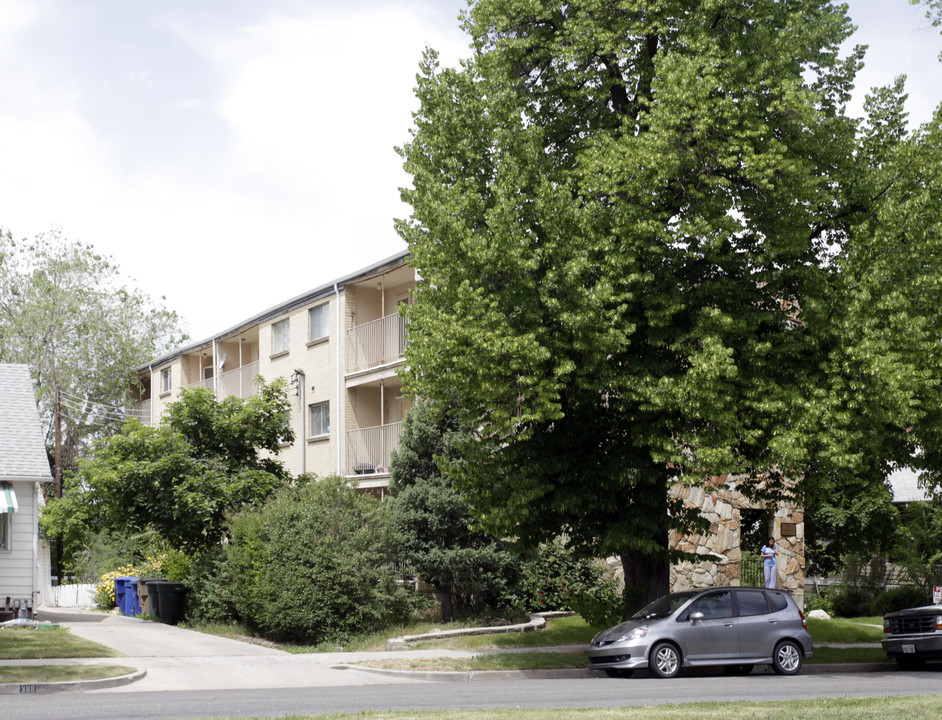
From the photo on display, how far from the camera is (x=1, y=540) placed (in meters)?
24.1

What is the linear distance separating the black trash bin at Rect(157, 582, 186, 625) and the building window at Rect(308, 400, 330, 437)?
905cm

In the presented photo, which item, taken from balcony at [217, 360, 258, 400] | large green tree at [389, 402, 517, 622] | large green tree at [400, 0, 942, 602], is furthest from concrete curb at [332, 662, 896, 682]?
balcony at [217, 360, 258, 400]

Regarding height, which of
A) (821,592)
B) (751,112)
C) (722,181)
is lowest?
(821,592)

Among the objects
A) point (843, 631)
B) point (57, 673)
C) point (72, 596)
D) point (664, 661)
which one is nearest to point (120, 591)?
point (72, 596)

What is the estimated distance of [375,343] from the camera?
3122 cm

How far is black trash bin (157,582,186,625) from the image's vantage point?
2444cm

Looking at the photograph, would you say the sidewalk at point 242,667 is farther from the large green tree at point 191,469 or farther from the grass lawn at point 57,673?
the large green tree at point 191,469

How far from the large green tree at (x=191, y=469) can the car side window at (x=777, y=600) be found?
11767 millimetres

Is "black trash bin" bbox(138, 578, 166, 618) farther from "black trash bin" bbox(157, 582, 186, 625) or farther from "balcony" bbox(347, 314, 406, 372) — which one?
"balcony" bbox(347, 314, 406, 372)

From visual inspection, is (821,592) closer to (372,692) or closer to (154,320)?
(372,692)

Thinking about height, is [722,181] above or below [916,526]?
above

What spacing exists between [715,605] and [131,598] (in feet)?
58.7

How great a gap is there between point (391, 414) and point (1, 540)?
12.0m

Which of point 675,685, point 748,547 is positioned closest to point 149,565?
point 748,547
